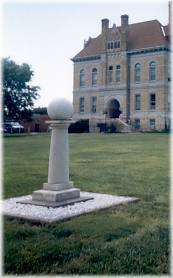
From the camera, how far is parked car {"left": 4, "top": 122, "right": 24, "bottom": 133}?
2277 inches

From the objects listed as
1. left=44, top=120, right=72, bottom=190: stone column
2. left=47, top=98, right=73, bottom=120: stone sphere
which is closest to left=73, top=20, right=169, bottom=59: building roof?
left=47, top=98, right=73, bottom=120: stone sphere

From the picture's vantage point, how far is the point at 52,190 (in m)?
8.60

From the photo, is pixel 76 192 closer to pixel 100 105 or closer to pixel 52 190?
pixel 52 190

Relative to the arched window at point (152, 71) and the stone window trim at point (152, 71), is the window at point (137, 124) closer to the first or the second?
the stone window trim at point (152, 71)

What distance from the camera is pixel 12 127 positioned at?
193 feet

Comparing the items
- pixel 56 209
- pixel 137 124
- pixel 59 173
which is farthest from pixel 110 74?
→ pixel 56 209

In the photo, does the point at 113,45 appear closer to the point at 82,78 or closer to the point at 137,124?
the point at 82,78

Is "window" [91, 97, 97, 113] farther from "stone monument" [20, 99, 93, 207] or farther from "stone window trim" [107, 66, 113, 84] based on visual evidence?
"stone monument" [20, 99, 93, 207]

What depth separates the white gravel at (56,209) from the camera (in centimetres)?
723

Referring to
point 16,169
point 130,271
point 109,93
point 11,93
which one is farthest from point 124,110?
point 130,271

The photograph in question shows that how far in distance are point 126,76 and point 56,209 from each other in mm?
52661

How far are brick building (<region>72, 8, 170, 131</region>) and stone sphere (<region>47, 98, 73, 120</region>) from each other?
47730 millimetres

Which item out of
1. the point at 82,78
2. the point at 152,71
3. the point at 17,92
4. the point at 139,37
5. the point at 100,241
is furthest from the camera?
the point at 82,78

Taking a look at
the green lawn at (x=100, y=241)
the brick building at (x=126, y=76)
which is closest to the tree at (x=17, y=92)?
the brick building at (x=126, y=76)
